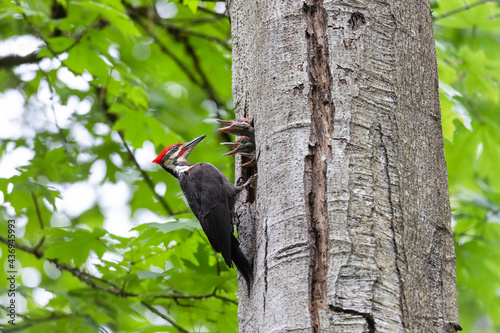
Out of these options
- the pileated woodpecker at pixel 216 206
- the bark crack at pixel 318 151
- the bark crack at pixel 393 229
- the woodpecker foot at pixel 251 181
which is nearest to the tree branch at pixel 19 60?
the pileated woodpecker at pixel 216 206

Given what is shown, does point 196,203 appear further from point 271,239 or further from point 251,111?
point 271,239

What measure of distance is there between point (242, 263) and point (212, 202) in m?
0.87

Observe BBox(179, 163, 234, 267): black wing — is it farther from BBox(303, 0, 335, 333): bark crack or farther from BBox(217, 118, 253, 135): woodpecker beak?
BBox(303, 0, 335, 333): bark crack

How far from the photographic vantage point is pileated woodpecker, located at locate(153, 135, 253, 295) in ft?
9.40

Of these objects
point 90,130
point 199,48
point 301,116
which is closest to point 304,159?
point 301,116

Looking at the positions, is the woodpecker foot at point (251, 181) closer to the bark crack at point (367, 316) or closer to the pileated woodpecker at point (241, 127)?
the pileated woodpecker at point (241, 127)

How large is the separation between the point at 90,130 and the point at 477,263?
12.7ft

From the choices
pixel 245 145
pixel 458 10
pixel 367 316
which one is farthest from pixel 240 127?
pixel 458 10

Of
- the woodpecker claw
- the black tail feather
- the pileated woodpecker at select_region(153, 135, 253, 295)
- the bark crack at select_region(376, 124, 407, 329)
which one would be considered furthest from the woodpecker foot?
the bark crack at select_region(376, 124, 407, 329)

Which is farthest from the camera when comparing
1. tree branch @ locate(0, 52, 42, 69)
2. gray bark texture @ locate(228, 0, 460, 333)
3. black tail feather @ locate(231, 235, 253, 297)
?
tree branch @ locate(0, 52, 42, 69)

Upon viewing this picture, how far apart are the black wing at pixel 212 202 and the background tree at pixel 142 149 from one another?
0.71ft

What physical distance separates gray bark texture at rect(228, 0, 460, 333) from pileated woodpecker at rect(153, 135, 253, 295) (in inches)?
8.2

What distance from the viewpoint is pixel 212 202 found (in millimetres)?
3469

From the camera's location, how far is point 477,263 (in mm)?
4566
